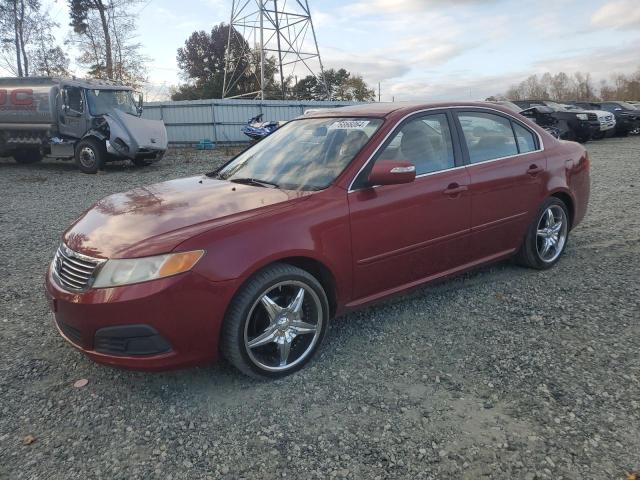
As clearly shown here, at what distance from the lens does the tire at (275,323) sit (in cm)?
273

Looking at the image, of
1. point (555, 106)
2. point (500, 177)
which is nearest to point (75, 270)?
point (500, 177)

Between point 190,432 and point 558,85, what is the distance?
77295mm

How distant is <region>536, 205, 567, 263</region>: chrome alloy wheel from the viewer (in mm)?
4551

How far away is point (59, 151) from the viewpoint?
14055mm

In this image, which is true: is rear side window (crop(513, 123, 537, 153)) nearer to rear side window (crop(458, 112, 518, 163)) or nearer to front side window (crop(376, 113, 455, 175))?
rear side window (crop(458, 112, 518, 163))

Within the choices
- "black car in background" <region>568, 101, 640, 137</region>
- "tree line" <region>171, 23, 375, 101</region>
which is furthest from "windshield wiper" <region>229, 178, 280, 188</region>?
"tree line" <region>171, 23, 375, 101</region>

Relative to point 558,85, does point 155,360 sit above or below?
below

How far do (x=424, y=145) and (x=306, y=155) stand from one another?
89 centimetres

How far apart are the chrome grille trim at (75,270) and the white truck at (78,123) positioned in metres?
11.2

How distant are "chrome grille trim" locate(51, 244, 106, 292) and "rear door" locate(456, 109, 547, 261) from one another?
8.90 ft

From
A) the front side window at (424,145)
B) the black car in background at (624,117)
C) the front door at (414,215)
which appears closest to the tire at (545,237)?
the front door at (414,215)

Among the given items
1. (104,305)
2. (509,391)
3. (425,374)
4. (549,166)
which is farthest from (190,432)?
(549,166)

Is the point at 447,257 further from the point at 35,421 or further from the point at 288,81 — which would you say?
the point at 288,81

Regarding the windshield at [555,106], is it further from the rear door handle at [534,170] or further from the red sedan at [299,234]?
the rear door handle at [534,170]
